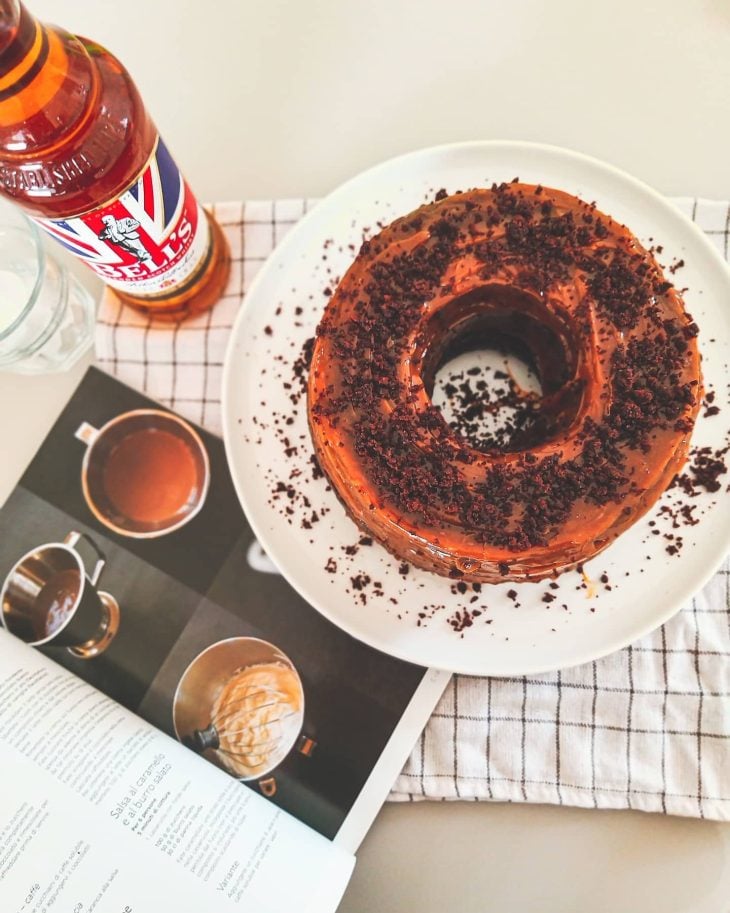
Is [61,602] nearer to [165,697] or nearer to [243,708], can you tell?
[165,697]

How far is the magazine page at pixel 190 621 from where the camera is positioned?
1.05 metres

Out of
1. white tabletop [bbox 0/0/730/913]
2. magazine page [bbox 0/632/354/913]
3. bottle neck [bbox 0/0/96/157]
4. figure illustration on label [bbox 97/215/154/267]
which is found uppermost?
white tabletop [bbox 0/0/730/913]

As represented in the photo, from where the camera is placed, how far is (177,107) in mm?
1229

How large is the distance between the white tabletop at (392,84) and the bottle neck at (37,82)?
41 cm

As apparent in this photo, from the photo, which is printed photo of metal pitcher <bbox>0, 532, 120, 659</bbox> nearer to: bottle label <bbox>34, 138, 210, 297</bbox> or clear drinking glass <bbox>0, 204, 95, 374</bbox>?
clear drinking glass <bbox>0, 204, 95, 374</bbox>

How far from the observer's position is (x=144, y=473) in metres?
1.13

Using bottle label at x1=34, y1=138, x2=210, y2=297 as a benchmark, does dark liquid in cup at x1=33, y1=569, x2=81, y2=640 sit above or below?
below

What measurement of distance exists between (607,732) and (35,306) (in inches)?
41.7

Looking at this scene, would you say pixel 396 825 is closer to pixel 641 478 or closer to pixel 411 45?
pixel 641 478

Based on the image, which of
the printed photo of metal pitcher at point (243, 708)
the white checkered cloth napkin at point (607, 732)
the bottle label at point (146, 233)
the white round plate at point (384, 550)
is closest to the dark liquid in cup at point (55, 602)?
the printed photo of metal pitcher at point (243, 708)

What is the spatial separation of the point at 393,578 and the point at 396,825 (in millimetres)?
372

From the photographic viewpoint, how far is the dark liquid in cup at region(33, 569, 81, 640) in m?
1.10

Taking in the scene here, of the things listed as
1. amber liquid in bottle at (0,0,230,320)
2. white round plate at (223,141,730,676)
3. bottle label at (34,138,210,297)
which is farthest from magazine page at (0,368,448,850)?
amber liquid in bottle at (0,0,230,320)

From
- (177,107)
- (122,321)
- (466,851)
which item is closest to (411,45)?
(177,107)
